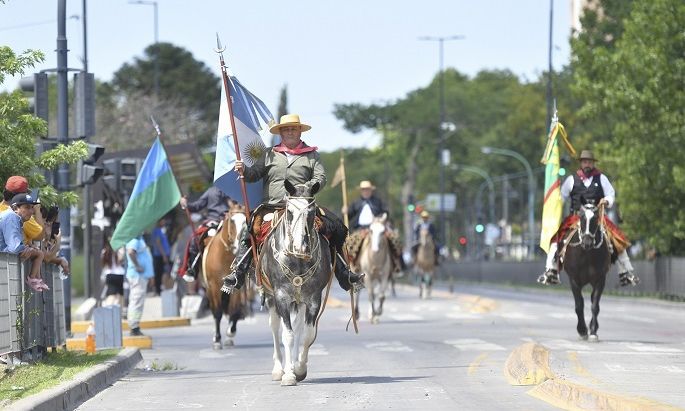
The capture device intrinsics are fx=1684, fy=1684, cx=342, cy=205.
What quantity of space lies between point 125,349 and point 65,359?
2.39 metres

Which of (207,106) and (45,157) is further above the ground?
(207,106)

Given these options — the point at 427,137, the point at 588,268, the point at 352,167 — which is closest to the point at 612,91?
the point at 588,268

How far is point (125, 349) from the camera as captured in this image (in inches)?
848

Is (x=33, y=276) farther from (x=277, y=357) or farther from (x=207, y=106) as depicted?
(x=207, y=106)

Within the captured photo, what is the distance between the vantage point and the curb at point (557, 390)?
12.5m

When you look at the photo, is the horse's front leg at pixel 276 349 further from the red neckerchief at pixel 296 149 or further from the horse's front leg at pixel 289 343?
the red neckerchief at pixel 296 149

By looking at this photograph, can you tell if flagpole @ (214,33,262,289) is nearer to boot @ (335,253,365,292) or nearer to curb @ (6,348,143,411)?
boot @ (335,253,365,292)

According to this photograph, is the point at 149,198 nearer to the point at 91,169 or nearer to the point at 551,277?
the point at 91,169

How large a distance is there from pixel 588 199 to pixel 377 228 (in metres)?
8.51

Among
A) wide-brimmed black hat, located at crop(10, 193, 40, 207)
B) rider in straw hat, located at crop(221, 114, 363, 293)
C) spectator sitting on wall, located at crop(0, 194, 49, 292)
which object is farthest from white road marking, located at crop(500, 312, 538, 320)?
wide-brimmed black hat, located at crop(10, 193, 40, 207)

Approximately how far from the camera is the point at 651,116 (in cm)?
4519

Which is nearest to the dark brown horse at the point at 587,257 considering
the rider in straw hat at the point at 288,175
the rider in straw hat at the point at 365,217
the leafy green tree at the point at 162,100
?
the rider in straw hat at the point at 365,217

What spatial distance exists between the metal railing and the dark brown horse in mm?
7500

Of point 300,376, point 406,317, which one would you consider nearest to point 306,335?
point 300,376
